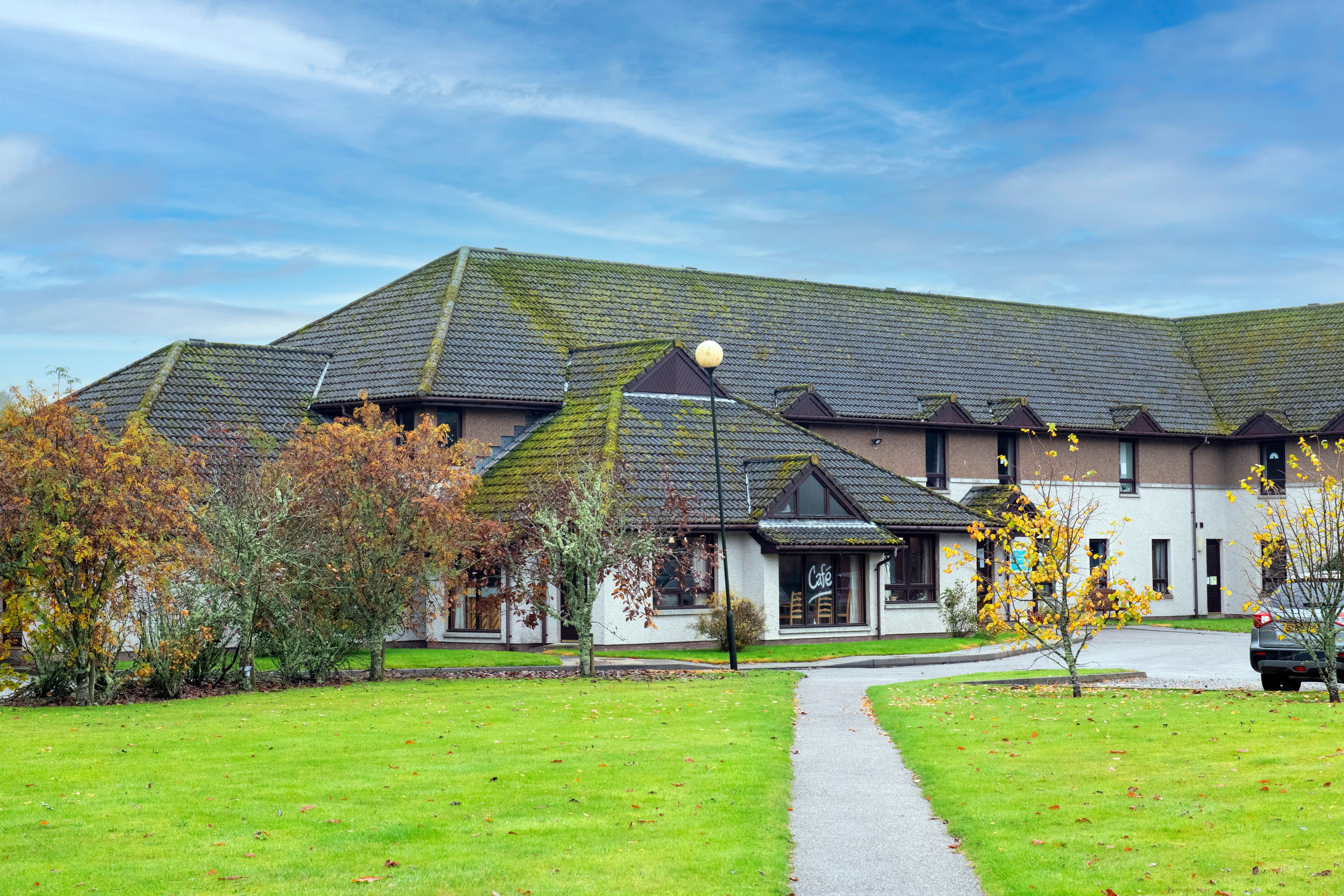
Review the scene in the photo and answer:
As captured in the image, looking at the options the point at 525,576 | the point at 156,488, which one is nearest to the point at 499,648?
the point at 525,576

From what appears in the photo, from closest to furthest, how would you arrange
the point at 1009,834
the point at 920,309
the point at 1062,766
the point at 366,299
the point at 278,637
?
the point at 1009,834 < the point at 1062,766 < the point at 278,637 < the point at 366,299 < the point at 920,309

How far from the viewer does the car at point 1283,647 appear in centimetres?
2183

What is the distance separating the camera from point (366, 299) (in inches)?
1781

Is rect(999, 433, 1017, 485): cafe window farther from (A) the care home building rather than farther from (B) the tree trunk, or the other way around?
(B) the tree trunk

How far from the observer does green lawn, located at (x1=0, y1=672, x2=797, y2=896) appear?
1001 cm

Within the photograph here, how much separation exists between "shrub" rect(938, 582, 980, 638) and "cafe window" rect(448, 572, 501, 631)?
12956 millimetres

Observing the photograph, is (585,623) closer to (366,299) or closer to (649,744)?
(649,744)

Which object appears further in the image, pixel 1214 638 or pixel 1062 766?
pixel 1214 638

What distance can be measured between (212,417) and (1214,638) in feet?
94.8

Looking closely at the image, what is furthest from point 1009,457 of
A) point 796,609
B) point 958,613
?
point 796,609

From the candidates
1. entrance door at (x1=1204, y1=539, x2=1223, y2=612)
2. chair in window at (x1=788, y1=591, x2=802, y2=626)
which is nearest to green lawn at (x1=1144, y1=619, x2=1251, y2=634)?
entrance door at (x1=1204, y1=539, x2=1223, y2=612)

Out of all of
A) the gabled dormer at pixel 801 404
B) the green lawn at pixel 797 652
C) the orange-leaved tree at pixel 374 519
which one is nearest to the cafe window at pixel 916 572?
the green lawn at pixel 797 652

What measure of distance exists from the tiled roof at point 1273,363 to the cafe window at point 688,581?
2359 cm

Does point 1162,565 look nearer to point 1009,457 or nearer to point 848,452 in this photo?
point 1009,457
